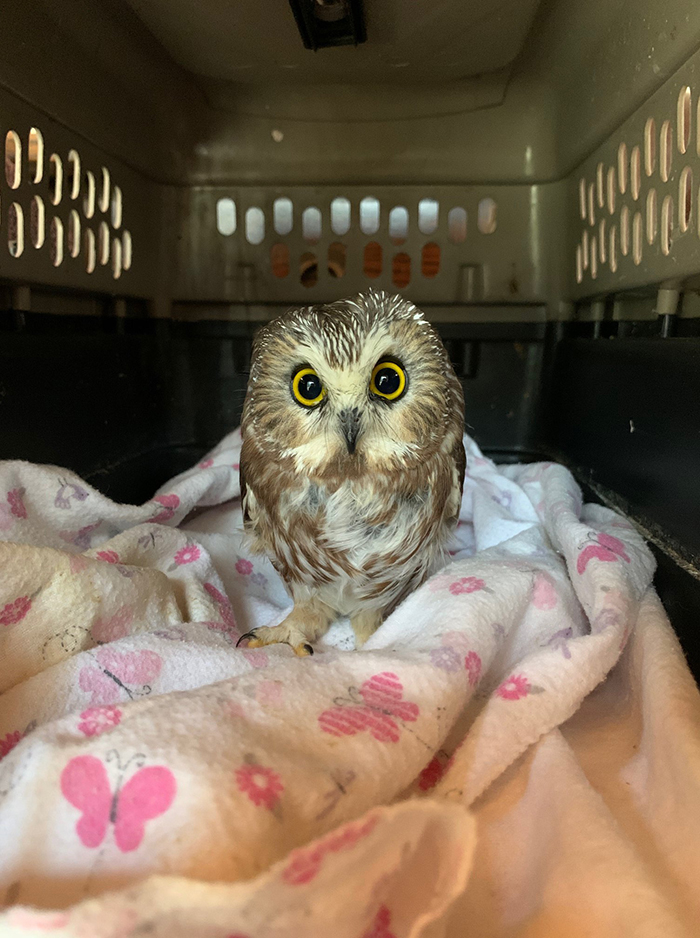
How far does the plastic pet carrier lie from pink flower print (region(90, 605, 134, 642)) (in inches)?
9.5

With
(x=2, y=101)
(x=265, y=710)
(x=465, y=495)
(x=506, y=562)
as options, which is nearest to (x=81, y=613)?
(x=265, y=710)

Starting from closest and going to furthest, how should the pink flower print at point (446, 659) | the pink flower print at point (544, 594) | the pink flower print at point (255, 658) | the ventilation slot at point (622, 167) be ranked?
1. the pink flower print at point (446, 659)
2. the pink flower print at point (255, 658)
3. the pink flower print at point (544, 594)
4. the ventilation slot at point (622, 167)

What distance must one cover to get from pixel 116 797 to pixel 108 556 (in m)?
0.54

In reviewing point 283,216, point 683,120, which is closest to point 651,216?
point 683,120

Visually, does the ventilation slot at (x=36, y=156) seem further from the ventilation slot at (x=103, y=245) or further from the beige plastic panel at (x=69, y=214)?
the ventilation slot at (x=103, y=245)

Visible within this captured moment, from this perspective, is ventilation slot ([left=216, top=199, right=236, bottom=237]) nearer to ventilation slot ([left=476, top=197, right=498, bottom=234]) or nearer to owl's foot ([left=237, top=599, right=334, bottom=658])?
ventilation slot ([left=476, top=197, right=498, bottom=234])

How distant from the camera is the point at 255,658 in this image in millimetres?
826

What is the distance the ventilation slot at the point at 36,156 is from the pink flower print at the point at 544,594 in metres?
1.01

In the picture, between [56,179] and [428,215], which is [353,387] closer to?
[56,179]

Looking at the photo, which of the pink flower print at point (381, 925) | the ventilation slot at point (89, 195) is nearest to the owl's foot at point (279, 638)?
the pink flower print at point (381, 925)

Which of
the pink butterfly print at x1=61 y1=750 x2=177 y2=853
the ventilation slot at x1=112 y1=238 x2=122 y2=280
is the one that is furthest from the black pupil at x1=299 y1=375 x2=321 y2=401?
the ventilation slot at x1=112 y1=238 x2=122 y2=280

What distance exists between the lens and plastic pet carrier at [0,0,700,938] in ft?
3.24

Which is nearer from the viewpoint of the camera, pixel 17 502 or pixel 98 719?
pixel 98 719

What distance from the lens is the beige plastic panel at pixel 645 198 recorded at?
2.91 ft
